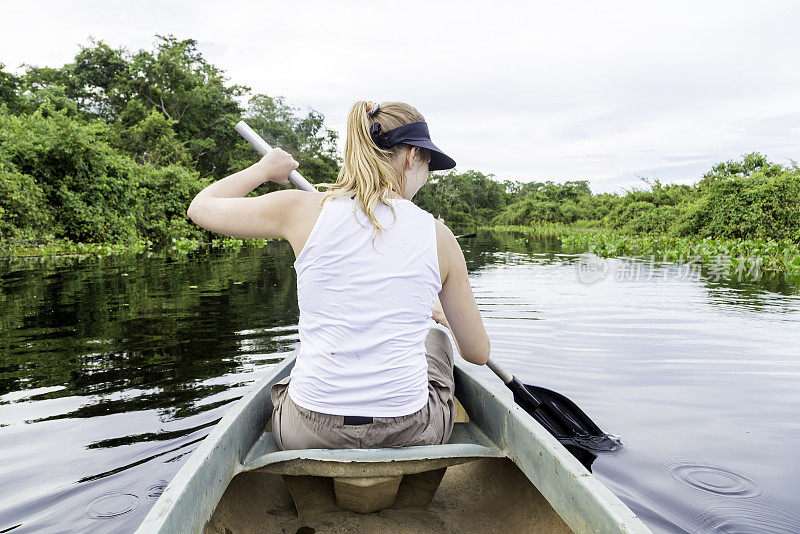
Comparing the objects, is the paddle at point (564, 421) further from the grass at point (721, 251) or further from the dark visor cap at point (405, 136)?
the grass at point (721, 251)

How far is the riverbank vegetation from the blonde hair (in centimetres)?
184

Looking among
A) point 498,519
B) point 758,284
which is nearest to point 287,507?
point 498,519

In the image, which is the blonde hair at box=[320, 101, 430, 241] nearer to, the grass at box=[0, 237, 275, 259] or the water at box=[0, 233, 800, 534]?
the water at box=[0, 233, 800, 534]

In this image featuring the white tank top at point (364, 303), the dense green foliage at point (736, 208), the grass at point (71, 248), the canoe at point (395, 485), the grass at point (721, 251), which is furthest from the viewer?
the dense green foliage at point (736, 208)

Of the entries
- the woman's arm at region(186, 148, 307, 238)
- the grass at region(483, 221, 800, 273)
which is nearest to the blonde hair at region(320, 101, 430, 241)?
the woman's arm at region(186, 148, 307, 238)

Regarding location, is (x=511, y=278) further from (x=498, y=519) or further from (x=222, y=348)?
(x=498, y=519)

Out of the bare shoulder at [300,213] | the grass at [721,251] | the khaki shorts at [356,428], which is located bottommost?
the khaki shorts at [356,428]

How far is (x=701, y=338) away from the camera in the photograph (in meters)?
5.34

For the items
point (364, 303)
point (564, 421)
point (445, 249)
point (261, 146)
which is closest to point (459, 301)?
point (445, 249)

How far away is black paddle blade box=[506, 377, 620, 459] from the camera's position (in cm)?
285

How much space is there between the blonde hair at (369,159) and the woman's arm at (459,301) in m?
0.20

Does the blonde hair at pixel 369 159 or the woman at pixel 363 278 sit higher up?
the blonde hair at pixel 369 159

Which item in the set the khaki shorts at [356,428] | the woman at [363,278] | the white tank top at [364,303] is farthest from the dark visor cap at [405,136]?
the khaki shorts at [356,428]

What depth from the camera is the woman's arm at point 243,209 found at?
158 centimetres
